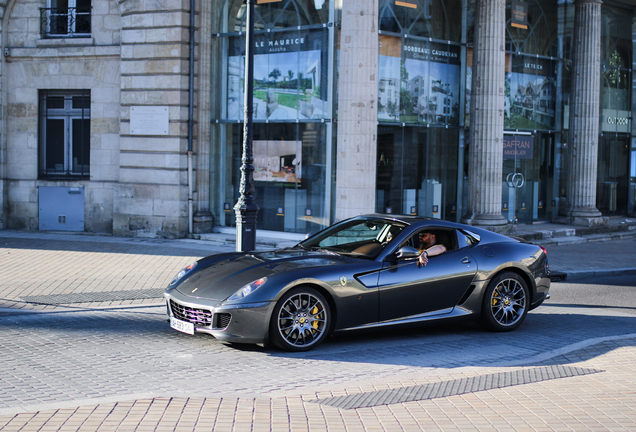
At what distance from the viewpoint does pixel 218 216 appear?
18.7 meters

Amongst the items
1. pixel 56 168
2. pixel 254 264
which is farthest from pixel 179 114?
pixel 254 264

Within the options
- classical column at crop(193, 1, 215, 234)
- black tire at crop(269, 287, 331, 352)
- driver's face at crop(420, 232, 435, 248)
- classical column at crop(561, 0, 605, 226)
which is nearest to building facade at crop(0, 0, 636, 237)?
classical column at crop(193, 1, 215, 234)

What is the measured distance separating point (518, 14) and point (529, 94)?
2.38m

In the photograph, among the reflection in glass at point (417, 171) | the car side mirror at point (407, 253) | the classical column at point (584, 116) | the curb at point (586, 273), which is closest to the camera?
the car side mirror at point (407, 253)

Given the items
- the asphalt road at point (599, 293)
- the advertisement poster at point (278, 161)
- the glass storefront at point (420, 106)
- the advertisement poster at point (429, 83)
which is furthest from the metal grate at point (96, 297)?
the advertisement poster at point (429, 83)

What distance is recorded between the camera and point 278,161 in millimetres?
17516

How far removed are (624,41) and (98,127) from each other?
18.2m

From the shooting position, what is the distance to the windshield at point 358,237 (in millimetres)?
8000

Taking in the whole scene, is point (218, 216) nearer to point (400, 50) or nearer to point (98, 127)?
point (98, 127)

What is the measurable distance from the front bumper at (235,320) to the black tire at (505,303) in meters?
2.81

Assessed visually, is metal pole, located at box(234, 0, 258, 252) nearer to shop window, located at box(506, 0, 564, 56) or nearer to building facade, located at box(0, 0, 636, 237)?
building facade, located at box(0, 0, 636, 237)

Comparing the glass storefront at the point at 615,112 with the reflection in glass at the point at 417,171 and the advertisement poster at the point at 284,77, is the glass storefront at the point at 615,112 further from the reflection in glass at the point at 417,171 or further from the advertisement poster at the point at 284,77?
the advertisement poster at the point at 284,77

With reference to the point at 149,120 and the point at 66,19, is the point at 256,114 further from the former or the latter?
the point at 66,19

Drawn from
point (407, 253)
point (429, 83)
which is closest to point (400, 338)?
point (407, 253)
